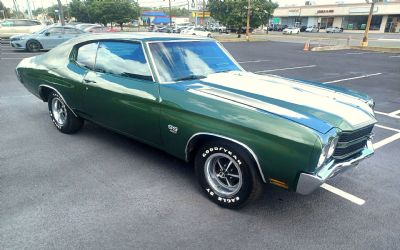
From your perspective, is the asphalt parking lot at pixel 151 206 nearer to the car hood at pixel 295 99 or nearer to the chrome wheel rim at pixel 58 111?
the chrome wheel rim at pixel 58 111

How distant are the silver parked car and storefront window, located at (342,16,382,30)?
6273 centimetres

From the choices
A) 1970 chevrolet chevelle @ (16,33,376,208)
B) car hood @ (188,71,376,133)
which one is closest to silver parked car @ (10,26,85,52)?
1970 chevrolet chevelle @ (16,33,376,208)

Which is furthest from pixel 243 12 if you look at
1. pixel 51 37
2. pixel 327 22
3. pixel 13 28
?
pixel 327 22

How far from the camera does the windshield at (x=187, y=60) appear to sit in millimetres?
3438

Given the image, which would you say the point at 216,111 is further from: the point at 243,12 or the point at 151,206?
the point at 243,12

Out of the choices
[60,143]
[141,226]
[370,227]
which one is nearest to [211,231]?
[141,226]

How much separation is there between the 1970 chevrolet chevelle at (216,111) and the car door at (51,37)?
1251 cm

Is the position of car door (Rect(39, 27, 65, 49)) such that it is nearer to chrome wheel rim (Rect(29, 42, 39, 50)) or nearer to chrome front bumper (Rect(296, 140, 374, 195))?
chrome wheel rim (Rect(29, 42, 39, 50))

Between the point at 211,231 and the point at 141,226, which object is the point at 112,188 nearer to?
the point at 141,226

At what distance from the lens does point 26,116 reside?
5.77 m

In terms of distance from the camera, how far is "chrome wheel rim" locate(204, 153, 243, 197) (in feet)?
9.75

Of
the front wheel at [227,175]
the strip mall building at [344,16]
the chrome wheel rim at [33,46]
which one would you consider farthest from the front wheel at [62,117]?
the strip mall building at [344,16]

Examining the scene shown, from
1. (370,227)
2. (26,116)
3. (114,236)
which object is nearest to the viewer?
(114,236)

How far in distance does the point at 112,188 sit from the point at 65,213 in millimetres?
582
